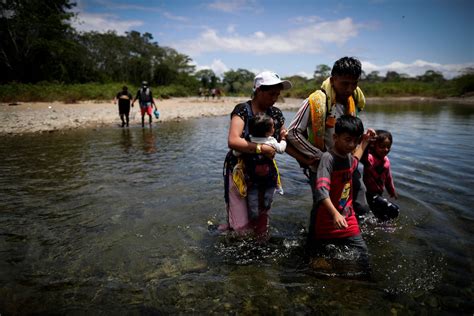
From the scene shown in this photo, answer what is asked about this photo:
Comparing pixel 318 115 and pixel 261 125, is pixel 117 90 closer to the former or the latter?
pixel 261 125

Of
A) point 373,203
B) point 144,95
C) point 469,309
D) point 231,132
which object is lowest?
point 469,309

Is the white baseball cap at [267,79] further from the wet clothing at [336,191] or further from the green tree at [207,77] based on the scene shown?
the green tree at [207,77]

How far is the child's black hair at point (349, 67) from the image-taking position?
3068mm

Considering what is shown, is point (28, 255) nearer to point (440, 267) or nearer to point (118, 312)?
point (118, 312)

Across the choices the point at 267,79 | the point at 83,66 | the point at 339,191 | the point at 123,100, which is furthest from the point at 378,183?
the point at 83,66

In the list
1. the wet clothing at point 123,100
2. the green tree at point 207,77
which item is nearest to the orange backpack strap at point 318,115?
the wet clothing at point 123,100

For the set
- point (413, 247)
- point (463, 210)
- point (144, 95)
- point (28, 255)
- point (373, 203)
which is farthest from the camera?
point (144, 95)

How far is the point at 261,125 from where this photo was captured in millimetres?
3234

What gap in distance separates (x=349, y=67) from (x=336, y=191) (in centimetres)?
124

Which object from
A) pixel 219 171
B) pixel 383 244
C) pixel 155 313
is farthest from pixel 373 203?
pixel 219 171

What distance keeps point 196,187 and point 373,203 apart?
3469mm

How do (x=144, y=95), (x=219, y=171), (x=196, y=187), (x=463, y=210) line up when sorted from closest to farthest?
(x=463, y=210)
(x=196, y=187)
(x=219, y=171)
(x=144, y=95)

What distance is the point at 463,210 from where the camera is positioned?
503 cm

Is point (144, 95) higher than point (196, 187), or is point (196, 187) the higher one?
point (144, 95)
